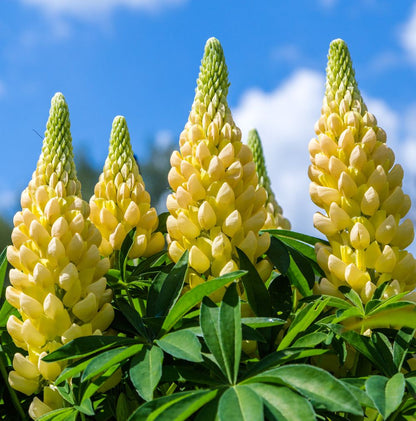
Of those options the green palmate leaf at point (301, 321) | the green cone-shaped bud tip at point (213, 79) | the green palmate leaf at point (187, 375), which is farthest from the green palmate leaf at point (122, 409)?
the green cone-shaped bud tip at point (213, 79)

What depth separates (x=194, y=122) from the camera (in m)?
1.45

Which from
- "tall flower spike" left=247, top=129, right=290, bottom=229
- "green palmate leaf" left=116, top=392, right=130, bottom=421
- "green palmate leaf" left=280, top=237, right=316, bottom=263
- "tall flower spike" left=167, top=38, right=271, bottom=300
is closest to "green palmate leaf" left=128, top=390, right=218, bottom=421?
"green palmate leaf" left=116, top=392, right=130, bottom=421

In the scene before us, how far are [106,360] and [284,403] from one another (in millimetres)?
309

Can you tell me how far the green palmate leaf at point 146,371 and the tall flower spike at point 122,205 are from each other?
416 millimetres

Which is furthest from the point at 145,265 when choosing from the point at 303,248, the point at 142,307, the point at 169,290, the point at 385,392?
the point at 385,392

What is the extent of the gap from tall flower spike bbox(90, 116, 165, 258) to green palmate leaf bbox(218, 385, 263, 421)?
0.58 m

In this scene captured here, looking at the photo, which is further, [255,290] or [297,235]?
[297,235]

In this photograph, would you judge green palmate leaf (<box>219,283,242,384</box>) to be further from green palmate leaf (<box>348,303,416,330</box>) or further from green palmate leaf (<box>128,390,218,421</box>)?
green palmate leaf (<box>348,303,416,330</box>)

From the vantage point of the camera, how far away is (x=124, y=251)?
54.6 inches

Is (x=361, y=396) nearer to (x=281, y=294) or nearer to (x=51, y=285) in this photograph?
(x=281, y=294)

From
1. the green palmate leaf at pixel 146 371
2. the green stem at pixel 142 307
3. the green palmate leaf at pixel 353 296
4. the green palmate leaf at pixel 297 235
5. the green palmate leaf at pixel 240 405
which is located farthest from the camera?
the green palmate leaf at pixel 297 235

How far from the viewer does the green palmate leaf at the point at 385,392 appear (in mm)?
950

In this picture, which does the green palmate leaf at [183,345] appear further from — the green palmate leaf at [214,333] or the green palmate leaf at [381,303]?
the green palmate leaf at [381,303]

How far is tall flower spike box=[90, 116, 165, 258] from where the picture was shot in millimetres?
1495
